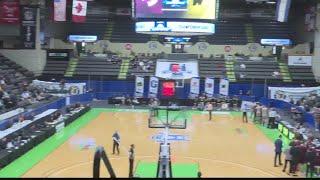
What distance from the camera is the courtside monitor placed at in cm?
4378

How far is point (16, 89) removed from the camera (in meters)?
39.0

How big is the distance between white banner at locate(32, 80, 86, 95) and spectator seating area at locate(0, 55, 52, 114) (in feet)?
3.62

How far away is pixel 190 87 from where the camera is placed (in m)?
49.2

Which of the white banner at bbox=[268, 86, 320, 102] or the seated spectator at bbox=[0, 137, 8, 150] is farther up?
the white banner at bbox=[268, 86, 320, 102]

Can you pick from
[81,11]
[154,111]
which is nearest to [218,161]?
[154,111]

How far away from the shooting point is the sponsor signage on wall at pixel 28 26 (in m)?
47.0

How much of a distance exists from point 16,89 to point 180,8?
1547 centimetres

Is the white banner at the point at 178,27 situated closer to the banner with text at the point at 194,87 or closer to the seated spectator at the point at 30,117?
the banner with text at the point at 194,87

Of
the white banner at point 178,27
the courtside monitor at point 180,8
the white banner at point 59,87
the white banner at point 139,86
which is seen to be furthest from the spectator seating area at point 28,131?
the white banner at point 139,86

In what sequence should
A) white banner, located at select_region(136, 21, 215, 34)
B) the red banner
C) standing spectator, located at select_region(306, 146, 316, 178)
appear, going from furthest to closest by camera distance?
white banner, located at select_region(136, 21, 215, 34), the red banner, standing spectator, located at select_region(306, 146, 316, 178)

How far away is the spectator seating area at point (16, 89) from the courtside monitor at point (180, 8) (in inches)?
454

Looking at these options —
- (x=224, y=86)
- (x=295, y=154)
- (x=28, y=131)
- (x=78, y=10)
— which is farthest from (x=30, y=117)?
→ (x=224, y=86)

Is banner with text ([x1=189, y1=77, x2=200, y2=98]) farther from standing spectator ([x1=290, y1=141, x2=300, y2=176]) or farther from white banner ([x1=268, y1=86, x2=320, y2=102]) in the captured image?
standing spectator ([x1=290, y1=141, x2=300, y2=176])

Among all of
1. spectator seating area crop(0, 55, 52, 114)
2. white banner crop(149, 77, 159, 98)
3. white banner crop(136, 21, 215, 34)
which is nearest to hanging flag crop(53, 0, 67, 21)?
spectator seating area crop(0, 55, 52, 114)
